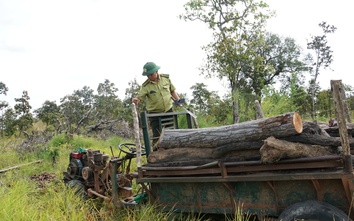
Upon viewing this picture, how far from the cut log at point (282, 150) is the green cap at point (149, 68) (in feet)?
9.37

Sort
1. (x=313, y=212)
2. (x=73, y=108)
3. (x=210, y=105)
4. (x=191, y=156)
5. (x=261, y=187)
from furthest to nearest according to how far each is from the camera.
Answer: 1. (x=73, y=108)
2. (x=210, y=105)
3. (x=191, y=156)
4. (x=261, y=187)
5. (x=313, y=212)

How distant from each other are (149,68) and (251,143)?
8.69ft

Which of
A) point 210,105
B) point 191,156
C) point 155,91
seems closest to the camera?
point 191,156

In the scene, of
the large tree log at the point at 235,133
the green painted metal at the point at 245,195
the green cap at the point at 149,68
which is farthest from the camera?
the green cap at the point at 149,68

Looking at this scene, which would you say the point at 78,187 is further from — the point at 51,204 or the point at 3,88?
the point at 3,88

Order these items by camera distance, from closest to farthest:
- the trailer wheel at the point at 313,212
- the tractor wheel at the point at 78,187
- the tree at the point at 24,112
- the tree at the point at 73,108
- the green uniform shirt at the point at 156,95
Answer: the trailer wheel at the point at 313,212
the green uniform shirt at the point at 156,95
the tractor wheel at the point at 78,187
the tree at the point at 24,112
the tree at the point at 73,108

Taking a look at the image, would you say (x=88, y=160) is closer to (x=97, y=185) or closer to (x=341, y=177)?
(x=97, y=185)

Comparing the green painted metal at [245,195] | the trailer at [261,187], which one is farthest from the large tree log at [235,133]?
the green painted metal at [245,195]

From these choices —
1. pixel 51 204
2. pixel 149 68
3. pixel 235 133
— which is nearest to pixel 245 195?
pixel 235 133

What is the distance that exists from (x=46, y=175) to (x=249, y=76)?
1966cm

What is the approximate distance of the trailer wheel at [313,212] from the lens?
9.91ft

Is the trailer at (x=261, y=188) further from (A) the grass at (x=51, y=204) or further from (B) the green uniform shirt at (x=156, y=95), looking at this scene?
(B) the green uniform shirt at (x=156, y=95)

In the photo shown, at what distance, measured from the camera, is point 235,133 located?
12.7ft

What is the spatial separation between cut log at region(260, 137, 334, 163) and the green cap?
2857mm
